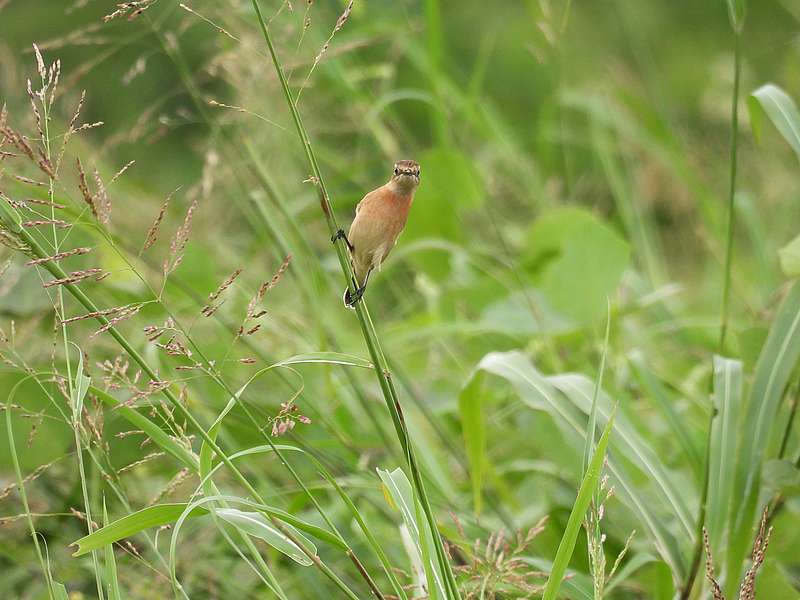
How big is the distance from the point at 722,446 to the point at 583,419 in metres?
0.24

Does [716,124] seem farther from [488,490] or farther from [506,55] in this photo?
[488,490]

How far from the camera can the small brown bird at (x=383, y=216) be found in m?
1.67

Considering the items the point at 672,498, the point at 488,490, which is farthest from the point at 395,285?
the point at 672,498

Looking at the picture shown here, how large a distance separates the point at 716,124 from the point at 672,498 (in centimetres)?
535

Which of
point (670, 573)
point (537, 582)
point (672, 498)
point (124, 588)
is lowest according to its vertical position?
point (124, 588)

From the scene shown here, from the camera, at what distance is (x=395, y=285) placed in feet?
11.2

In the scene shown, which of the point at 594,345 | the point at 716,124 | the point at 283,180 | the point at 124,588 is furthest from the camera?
the point at 716,124

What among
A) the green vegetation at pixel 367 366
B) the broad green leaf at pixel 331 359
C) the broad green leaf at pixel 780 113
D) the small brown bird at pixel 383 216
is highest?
the broad green leaf at pixel 780 113

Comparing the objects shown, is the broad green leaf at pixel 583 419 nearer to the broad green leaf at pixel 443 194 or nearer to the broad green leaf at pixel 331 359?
the broad green leaf at pixel 331 359

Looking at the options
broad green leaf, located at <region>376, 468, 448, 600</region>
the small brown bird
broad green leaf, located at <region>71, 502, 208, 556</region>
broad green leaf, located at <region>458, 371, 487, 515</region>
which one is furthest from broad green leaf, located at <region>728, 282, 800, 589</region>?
broad green leaf, located at <region>71, 502, 208, 556</region>

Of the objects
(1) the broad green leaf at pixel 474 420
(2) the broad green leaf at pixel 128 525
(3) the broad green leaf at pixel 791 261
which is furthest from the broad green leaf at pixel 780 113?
(2) the broad green leaf at pixel 128 525

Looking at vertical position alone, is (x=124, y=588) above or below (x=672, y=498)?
below

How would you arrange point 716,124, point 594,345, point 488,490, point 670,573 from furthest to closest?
point 716,124
point 594,345
point 488,490
point 670,573

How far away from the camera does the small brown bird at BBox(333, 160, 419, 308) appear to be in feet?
5.48
